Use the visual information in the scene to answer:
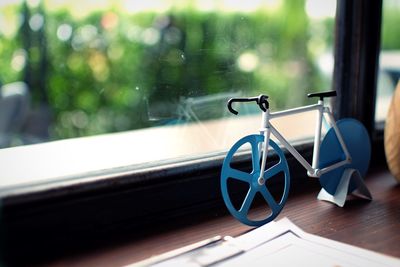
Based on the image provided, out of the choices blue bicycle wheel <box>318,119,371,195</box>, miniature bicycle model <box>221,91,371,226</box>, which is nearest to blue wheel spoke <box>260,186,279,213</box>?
miniature bicycle model <box>221,91,371,226</box>

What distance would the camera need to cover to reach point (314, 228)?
0.70 metres

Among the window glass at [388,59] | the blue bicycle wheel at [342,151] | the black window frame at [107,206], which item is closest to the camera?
the black window frame at [107,206]

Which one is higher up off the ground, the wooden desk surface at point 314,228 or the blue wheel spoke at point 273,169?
the blue wheel spoke at point 273,169

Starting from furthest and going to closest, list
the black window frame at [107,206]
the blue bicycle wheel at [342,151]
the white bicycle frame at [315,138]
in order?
the blue bicycle wheel at [342,151] → the white bicycle frame at [315,138] → the black window frame at [107,206]

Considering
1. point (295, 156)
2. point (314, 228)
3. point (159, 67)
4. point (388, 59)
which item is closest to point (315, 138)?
point (295, 156)

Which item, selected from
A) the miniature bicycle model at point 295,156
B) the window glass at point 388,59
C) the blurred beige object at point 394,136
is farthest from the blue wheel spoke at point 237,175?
the window glass at point 388,59

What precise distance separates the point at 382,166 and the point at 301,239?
1.68 feet

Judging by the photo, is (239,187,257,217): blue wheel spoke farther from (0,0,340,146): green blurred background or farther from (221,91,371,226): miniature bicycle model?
(0,0,340,146): green blurred background

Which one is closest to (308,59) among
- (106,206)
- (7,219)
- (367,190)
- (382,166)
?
(382,166)

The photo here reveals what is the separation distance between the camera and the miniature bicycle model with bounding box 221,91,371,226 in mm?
688

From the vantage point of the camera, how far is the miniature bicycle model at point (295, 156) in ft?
2.26

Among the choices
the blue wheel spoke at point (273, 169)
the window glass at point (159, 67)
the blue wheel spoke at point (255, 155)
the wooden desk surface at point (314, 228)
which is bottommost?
the wooden desk surface at point (314, 228)

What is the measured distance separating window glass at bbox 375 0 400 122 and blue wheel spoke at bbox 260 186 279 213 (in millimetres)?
517

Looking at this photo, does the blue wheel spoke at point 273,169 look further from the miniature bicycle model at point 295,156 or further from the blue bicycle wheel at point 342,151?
the blue bicycle wheel at point 342,151
